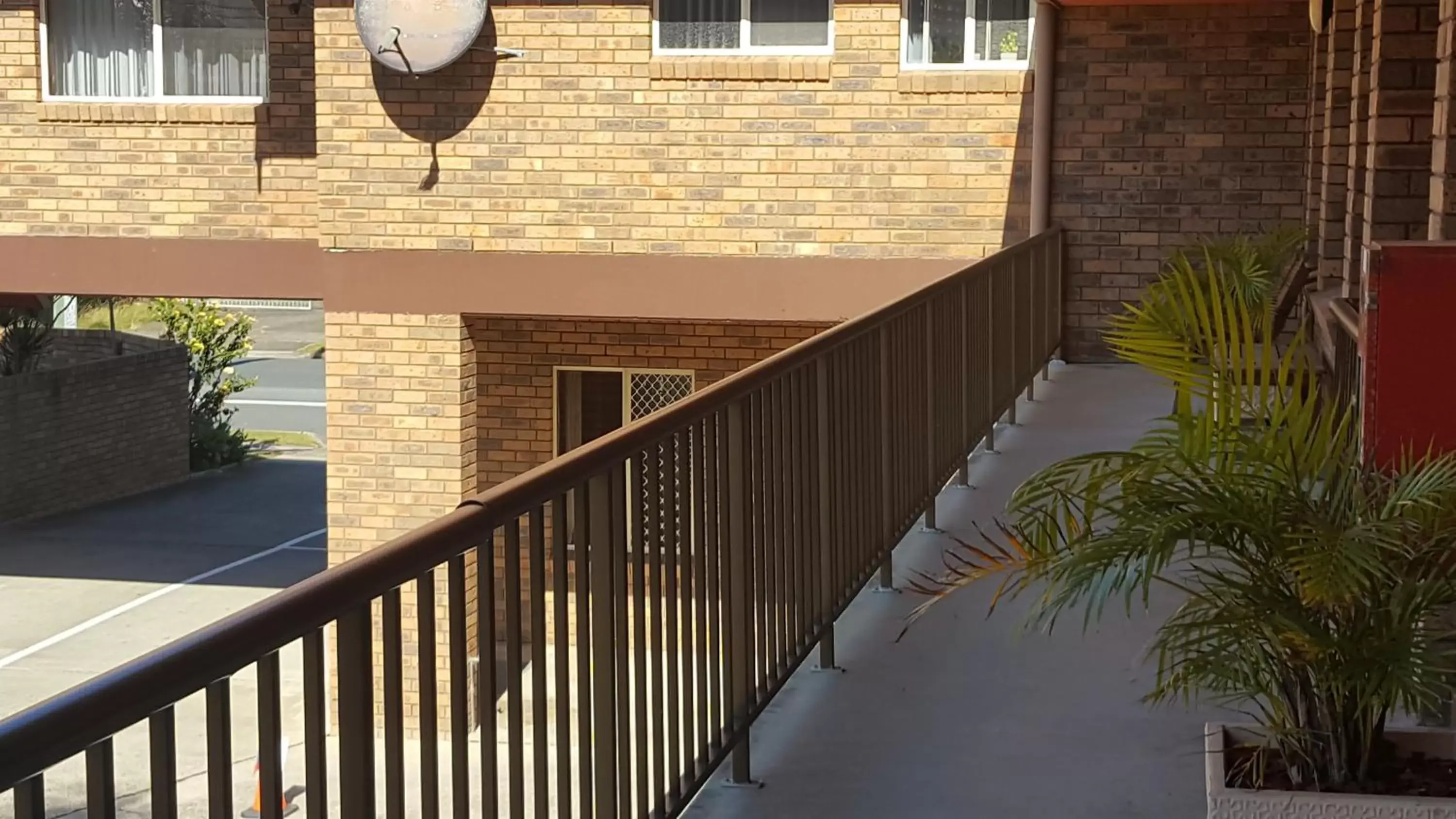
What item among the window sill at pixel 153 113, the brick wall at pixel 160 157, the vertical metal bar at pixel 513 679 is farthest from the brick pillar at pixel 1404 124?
the window sill at pixel 153 113

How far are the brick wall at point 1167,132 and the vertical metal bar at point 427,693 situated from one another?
10502 millimetres

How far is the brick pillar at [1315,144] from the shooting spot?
1061 centimetres

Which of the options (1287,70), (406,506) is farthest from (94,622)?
(1287,70)

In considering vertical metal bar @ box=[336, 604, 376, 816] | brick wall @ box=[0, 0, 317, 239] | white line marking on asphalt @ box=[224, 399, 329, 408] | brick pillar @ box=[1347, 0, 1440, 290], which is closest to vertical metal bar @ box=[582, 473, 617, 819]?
vertical metal bar @ box=[336, 604, 376, 816]

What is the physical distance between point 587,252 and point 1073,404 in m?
3.86

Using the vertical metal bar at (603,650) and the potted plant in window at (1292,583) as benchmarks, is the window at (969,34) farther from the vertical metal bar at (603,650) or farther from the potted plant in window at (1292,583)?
the vertical metal bar at (603,650)

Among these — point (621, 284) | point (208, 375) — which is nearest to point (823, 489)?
point (621, 284)

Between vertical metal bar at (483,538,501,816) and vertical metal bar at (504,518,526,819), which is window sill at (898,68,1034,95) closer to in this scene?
vertical metal bar at (504,518,526,819)

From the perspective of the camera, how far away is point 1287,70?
12133 mm

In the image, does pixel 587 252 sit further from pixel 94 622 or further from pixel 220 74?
pixel 94 622

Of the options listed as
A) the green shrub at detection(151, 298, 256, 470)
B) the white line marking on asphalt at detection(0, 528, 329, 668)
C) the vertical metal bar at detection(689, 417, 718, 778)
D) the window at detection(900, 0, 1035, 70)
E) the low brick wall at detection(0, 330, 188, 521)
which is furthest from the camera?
the green shrub at detection(151, 298, 256, 470)

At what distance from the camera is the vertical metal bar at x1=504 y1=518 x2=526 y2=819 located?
272 cm

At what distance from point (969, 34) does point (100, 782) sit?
11656 mm

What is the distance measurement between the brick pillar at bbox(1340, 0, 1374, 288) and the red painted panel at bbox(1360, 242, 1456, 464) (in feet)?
10.9
